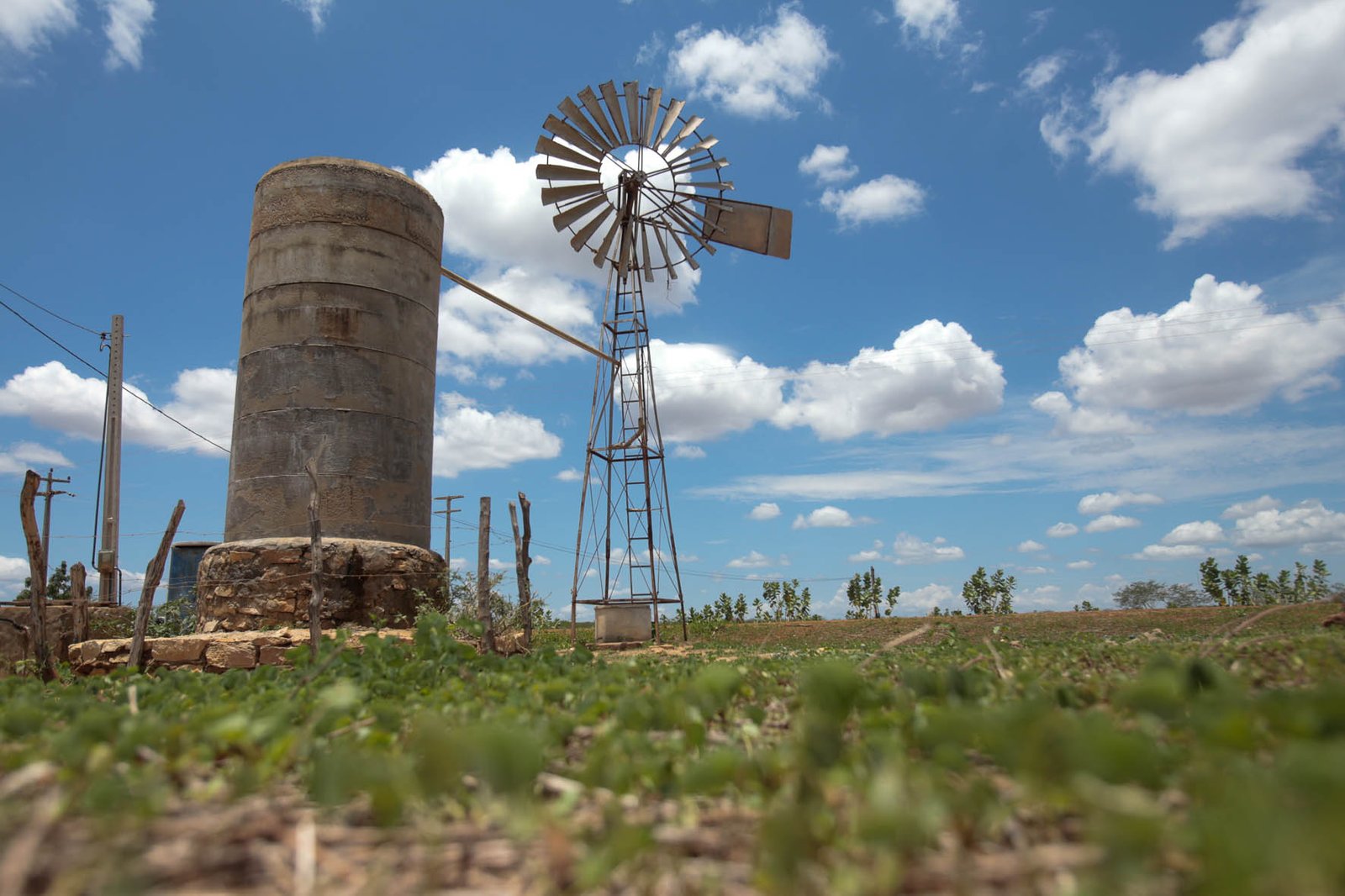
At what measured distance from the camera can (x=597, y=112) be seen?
55.3 feet

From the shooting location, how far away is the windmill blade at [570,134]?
1675 cm

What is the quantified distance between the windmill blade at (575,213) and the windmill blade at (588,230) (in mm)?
211

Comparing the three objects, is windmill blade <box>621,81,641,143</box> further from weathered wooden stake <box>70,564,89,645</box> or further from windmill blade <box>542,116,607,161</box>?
weathered wooden stake <box>70,564,89,645</box>

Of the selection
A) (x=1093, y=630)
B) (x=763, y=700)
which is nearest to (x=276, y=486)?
(x=763, y=700)

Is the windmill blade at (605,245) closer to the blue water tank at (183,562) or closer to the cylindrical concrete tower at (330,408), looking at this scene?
the cylindrical concrete tower at (330,408)

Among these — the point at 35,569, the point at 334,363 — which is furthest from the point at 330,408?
the point at 35,569

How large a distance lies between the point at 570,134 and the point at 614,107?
103 cm

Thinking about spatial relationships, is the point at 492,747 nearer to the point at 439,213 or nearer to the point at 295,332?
the point at 295,332

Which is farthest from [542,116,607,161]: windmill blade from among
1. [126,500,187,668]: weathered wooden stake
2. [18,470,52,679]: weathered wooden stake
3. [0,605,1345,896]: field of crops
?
[0,605,1345,896]: field of crops

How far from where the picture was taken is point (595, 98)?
16.8 m

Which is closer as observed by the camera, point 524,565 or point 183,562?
point 524,565

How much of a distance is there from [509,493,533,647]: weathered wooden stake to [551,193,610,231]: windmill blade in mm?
8879

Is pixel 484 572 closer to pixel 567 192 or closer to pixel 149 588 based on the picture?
pixel 149 588

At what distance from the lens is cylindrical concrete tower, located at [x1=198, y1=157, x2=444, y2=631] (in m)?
9.75
